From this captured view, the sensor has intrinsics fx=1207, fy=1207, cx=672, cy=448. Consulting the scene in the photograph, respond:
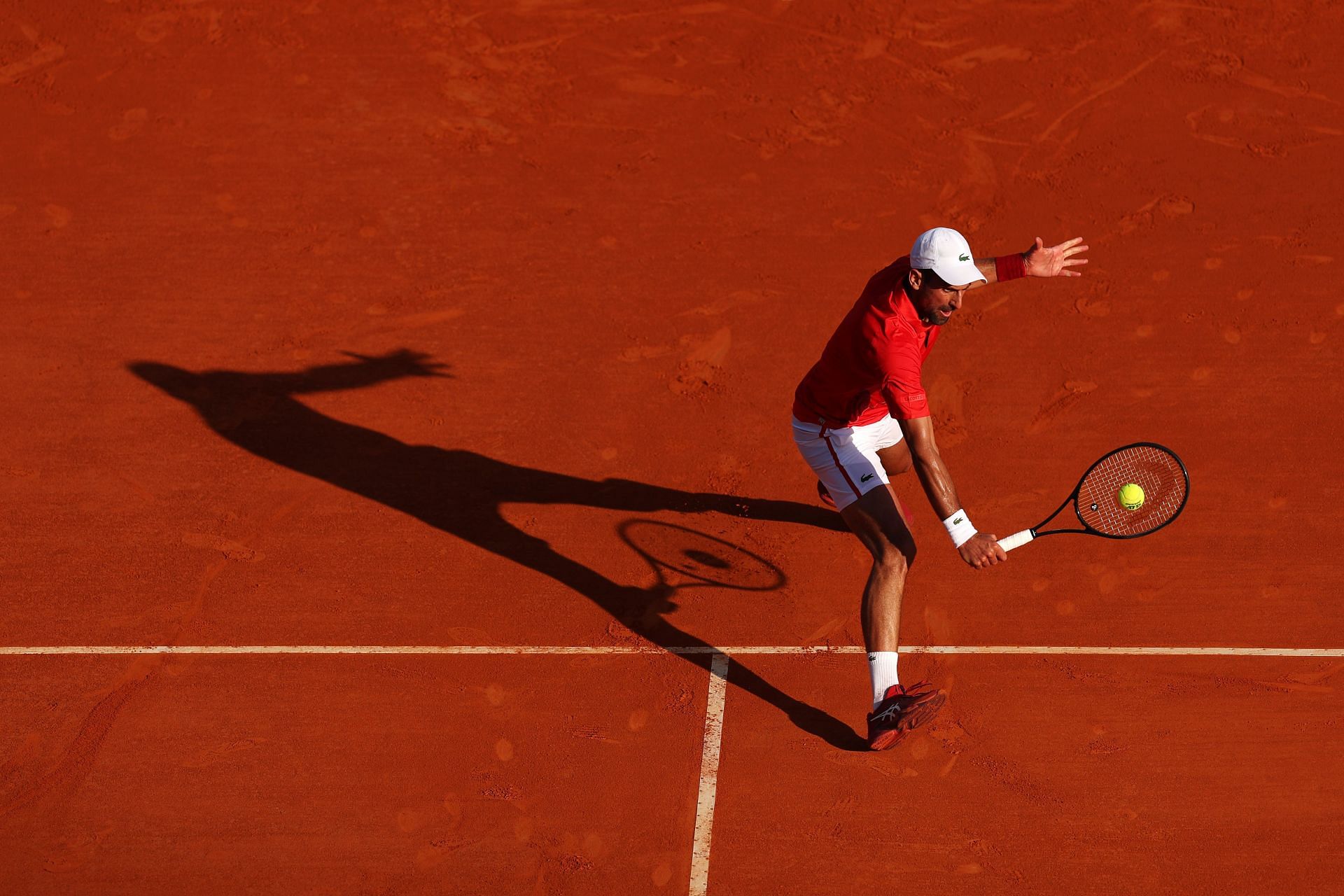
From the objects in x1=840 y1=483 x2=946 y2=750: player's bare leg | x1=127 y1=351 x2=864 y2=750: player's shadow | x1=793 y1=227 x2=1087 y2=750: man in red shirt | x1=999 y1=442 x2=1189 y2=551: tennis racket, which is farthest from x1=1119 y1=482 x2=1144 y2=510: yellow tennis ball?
x1=127 y1=351 x2=864 y2=750: player's shadow

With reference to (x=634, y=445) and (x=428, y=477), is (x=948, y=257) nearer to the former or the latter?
(x=634, y=445)

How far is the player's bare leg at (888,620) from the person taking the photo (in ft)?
18.9

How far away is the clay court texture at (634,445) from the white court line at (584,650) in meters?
0.03

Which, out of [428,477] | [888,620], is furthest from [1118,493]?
[428,477]

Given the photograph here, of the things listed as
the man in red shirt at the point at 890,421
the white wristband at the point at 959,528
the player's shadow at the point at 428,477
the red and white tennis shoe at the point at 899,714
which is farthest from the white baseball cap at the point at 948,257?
the player's shadow at the point at 428,477

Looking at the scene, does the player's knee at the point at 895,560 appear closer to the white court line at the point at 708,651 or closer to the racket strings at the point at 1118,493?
the white court line at the point at 708,651

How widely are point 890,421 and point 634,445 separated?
1.91 meters

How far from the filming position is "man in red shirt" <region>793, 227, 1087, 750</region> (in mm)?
5578

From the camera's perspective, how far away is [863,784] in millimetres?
5875

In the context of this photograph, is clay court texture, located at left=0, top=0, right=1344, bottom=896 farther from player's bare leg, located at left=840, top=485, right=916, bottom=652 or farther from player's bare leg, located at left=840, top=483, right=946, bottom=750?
player's bare leg, located at left=840, top=485, right=916, bottom=652

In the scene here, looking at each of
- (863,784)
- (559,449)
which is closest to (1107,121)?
(559,449)

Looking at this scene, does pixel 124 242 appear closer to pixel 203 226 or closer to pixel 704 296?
pixel 203 226

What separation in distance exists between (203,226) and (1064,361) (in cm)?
649

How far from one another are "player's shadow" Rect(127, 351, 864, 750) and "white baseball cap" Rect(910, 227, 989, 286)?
2054 millimetres
